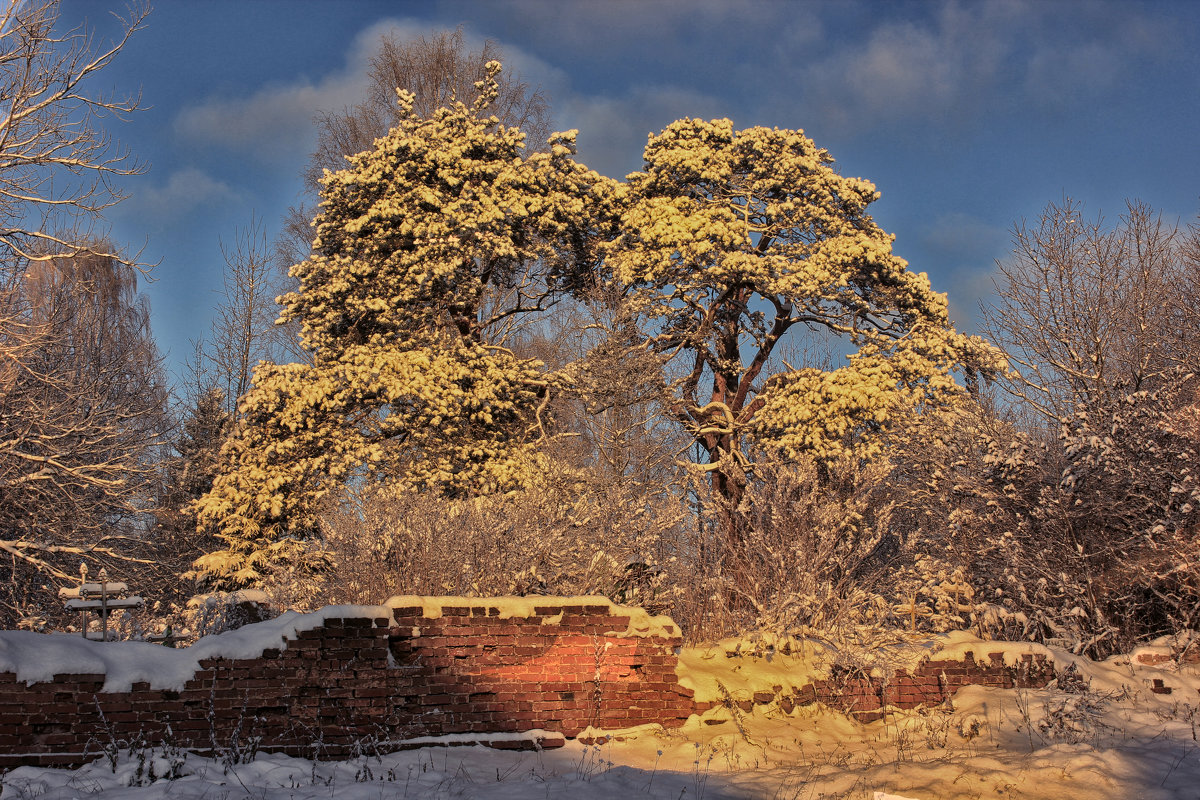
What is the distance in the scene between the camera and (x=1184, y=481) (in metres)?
8.85

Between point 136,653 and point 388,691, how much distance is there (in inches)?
71.0

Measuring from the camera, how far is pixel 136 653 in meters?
6.53

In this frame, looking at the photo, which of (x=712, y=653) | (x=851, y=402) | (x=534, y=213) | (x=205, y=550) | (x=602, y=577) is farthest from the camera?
(x=205, y=550)

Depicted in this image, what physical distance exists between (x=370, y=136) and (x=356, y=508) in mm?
14105

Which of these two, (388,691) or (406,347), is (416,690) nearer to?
(388,691)

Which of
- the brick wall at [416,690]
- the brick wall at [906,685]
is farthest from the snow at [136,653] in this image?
the brick wall at [906,685]

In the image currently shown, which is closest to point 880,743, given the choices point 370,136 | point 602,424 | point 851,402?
point 851,402

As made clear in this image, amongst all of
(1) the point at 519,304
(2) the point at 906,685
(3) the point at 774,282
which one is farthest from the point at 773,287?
(2) the point at 906,685

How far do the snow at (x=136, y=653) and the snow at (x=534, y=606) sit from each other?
27 cm

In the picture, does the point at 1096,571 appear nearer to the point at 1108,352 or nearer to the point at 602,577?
the point at 602,577

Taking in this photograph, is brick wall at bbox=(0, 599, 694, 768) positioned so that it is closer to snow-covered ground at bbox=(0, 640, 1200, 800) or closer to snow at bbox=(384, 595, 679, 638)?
snow at bbox=(384, 595, 679, 638)

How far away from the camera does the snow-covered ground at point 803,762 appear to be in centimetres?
553

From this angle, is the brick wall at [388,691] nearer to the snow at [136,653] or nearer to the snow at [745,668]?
the snow at [136,653]

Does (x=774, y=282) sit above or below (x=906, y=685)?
above
